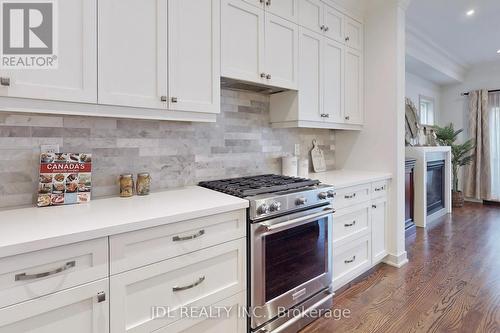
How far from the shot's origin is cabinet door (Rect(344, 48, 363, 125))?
280 cm

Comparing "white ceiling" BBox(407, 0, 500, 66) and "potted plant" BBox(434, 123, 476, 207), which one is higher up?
"white ceiling" BBox(407, 0, 500, 66)

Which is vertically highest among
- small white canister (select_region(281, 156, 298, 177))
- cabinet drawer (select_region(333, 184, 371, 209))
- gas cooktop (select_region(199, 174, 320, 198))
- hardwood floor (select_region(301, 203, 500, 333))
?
small white canister (select_region(281, 156, 298, 177))

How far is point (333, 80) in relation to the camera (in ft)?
8.71

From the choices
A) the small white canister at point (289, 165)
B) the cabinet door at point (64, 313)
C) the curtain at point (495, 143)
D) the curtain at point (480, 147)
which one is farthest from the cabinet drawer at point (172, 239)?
the curtain at point (495, 143)

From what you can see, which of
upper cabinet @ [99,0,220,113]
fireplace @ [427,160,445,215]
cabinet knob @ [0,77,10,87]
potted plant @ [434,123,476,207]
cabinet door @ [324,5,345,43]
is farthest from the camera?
A: potted plant @ [434,123,476,207]

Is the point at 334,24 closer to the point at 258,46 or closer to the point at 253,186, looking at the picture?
the point at 258,46

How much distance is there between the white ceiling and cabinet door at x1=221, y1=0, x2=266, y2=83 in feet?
7.78

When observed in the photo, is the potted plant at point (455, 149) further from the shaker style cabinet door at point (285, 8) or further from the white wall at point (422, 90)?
the shaker style cabinet door at point (285, 8)

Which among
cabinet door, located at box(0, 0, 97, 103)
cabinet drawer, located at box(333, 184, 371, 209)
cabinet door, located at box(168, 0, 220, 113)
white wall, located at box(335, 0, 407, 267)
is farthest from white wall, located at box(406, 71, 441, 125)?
cabinet door, located at box(0, 0, 97, 103)

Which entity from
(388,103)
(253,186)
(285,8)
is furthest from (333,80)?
(253,186)

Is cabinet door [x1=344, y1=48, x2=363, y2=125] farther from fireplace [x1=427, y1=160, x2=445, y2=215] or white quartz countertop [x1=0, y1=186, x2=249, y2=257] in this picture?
fireplace [x1=427, y1=160, x2=445, y2=215]

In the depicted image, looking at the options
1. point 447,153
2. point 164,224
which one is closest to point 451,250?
point 447,153

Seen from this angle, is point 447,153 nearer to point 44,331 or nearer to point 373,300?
point 373,300

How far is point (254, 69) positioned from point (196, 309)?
1584 mm
